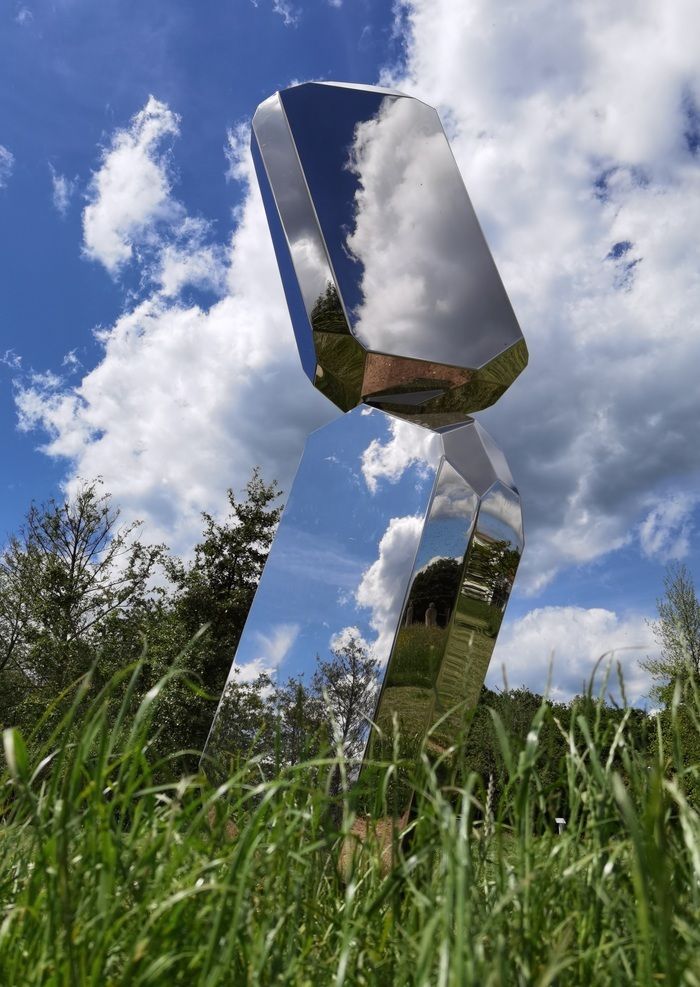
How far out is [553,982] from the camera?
3.96 feet

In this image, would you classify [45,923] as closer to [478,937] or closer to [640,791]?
[478,937]

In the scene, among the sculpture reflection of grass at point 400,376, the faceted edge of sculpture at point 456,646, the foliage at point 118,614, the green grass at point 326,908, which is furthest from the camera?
the foliage at point 118,614

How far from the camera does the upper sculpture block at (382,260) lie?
10.7ft

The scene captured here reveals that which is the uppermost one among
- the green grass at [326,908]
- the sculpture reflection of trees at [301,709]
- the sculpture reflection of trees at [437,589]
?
the sculpture reflection of trees at [437,589]

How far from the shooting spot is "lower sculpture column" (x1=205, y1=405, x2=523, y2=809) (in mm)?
2842

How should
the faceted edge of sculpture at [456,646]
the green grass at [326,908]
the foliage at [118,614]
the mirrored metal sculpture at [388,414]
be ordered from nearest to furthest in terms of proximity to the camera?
the green grass at [326,908], the faceted edge of sculpture at [456,646], the mirrored metal sculpture at [388,414], the foliage at [118,614]

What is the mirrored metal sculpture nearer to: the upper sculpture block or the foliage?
the upper sculpture block

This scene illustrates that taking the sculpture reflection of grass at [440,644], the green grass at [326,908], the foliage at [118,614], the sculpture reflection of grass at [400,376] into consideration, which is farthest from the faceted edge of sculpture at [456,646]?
the foliage at [118,614]

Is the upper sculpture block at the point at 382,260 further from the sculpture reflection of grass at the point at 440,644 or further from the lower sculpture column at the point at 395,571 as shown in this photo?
the sculpture reflection of grass at the point at 440,644

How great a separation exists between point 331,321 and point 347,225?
459 mm

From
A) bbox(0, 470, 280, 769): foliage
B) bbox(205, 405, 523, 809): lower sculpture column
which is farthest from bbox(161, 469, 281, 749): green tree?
bbox(205, 405, 523, 809): lower sculpture column

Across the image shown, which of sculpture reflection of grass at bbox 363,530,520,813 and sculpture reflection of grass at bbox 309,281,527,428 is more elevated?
sculpture reflection of grass at bbox 309,281,527,428

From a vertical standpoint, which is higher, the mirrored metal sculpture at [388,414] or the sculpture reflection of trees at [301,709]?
the mirrored metal sculpture at [388,414]

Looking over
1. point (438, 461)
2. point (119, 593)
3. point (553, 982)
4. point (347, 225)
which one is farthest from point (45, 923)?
point (119, 593)
